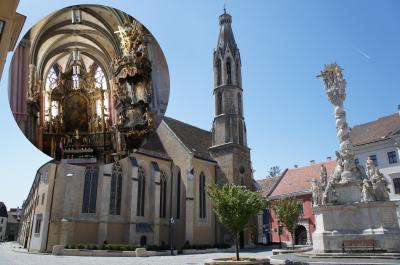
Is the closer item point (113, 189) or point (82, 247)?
point (82, 247)

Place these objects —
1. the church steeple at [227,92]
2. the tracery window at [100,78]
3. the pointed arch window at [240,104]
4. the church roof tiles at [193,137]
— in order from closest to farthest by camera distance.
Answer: the tracery window at [100,78] < the church roof tiles at [193,137] < the church steeple at [227,92] < the pointed arch window at [240,104]

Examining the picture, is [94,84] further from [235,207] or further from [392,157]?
[392,157]

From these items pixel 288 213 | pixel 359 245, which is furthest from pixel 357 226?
pixel 288 213

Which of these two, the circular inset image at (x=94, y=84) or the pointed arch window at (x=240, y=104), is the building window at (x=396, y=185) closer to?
the pointed arch window at (x=240, y=104)

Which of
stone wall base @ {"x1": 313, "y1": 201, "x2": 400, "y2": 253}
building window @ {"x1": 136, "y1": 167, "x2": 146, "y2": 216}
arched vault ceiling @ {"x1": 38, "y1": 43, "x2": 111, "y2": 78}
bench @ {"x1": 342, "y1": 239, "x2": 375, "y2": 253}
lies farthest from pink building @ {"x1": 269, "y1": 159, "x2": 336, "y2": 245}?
arched vault ceiling @ {"x1": 38, "y1": 43, "x2": 111, "y2": 78}

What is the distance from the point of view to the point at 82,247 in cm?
3103

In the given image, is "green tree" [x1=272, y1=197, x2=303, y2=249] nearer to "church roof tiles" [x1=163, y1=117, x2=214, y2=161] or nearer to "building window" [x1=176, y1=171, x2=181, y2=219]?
"building window" [x1=176, y1=171, x2=181, y2=219]

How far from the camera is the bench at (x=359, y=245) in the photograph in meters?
17.5

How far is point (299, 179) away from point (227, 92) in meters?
19.3

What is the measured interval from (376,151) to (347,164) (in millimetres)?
26047

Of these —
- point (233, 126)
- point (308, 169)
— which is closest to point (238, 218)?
point (233, 126)

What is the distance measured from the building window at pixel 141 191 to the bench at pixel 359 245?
25791 mm

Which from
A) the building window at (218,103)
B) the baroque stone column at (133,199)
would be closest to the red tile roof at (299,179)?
the building window at (218,103)

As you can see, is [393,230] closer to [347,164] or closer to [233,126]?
[347,164]
